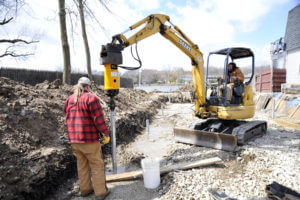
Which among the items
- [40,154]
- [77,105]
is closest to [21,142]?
[40,154]

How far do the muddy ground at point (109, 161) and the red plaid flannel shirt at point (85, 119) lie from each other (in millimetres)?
1125

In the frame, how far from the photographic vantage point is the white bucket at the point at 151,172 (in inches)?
132

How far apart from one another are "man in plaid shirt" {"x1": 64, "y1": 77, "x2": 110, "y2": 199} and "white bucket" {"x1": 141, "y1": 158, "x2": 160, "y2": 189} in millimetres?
713

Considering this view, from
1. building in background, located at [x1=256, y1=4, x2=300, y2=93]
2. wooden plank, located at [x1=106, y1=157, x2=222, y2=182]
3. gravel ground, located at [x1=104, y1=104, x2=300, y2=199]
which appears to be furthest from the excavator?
building in background, located at [x1=256, y1=4, x2=300, y2=93]

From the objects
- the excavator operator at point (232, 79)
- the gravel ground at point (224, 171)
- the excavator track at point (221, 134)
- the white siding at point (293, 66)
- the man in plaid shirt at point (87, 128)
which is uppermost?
the white siding at point (293, 66)

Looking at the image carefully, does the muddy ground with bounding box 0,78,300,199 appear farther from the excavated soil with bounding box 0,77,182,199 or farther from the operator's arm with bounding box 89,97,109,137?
the operator's arm with bounding box 89,97,109,137

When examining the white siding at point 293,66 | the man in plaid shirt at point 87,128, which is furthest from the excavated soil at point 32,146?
the white siding at point 293,66

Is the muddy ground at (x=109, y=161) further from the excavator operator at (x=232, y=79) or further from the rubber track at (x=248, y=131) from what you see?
the excavator operator at (x=232, y=79)

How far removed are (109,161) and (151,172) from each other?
1.87m

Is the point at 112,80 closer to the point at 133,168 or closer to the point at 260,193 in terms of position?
the point at 133,168

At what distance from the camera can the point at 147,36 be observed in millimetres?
4902

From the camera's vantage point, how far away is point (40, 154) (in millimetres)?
3818

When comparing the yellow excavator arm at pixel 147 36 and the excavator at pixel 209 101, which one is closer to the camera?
the yellow excavator arm at pixel 147 36

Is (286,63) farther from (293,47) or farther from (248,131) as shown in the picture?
(248,131)
